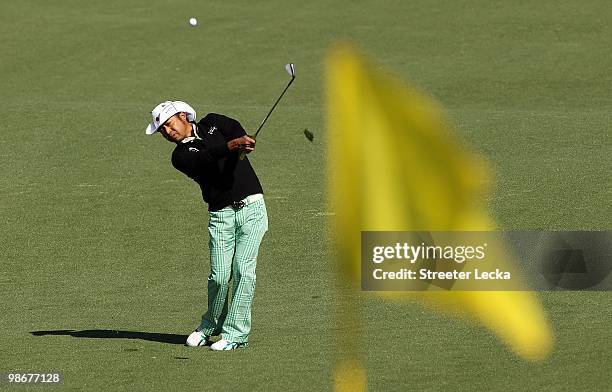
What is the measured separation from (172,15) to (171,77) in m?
5.01

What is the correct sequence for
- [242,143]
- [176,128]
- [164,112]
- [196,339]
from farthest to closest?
[196,339] < [176,128] < [164,112] < [242,143]

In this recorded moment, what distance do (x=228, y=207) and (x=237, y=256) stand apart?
0.39 m

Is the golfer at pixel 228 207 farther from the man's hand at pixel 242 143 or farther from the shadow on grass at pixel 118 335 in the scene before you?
the shadow on grass at pixel 118 335

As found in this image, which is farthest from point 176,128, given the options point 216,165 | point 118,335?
point 118,335

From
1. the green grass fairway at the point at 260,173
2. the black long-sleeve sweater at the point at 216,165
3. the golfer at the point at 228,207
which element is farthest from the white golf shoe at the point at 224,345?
the black long-sleeve sweater at the point at 216,165

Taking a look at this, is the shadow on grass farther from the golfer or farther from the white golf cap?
the white golf cap

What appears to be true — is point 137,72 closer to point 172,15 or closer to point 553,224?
point 172,15

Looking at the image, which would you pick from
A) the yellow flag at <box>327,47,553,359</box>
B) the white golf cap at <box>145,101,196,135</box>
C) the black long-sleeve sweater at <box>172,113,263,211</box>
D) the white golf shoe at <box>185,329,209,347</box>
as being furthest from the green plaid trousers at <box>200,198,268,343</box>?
the yellow flag at <box>327,47,553,359</box>

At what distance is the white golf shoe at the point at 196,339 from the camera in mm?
11445

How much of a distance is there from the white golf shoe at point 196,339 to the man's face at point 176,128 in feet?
5.13

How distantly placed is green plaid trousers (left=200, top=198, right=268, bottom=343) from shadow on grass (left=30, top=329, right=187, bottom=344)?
0.64 meters

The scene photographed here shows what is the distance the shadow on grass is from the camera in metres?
11.8

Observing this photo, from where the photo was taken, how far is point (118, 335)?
12.0 meters

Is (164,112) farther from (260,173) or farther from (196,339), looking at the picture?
(260,173)
